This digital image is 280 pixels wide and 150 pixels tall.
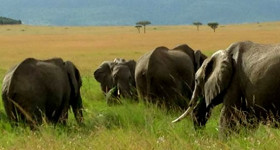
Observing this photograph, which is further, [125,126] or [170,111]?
[170,111]

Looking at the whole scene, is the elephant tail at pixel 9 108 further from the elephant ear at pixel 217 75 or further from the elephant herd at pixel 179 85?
the elephant ear at pixel 217 75

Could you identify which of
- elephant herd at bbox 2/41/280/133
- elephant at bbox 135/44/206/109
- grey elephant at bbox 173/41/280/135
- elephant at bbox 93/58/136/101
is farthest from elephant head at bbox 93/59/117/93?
grey elephant at bbox 173/41/280/135

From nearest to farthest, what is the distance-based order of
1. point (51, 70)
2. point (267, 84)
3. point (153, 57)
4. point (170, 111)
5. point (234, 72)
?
point (267, 84) < point (234, 72) < point (51, 70) < point (170, 111) < point (153, 57)

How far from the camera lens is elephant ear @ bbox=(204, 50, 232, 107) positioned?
24.3 feet

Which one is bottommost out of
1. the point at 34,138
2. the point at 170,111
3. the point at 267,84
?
the point at 170,111

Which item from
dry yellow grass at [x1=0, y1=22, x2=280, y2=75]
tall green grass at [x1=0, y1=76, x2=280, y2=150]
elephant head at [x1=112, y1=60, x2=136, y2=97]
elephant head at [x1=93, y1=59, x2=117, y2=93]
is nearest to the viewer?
tall green grass at [x1=0, y1=76, x2=280, y2=150]

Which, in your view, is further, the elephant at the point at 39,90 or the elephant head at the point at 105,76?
the elephant head at the point at 105,76

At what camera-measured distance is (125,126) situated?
30.1 ft

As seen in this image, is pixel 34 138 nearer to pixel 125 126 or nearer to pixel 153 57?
pixel 125 126

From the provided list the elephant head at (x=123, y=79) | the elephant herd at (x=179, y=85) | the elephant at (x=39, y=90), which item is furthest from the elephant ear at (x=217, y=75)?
the elephant head at (x=123, y=79)

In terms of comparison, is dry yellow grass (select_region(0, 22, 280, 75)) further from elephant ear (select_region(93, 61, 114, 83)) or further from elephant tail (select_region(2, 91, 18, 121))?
elephant tail (select_region(2, 91, 18, 121))

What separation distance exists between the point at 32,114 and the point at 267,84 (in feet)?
14.1

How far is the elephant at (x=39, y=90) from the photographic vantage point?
9.69 meters

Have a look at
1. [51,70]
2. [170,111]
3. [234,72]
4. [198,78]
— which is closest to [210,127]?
[198,78]
